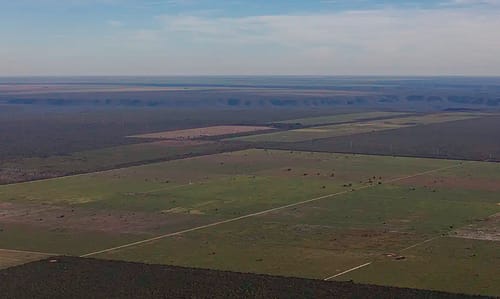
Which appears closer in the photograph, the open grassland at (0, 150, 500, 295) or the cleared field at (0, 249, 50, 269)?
the cleared field at (0, 249, 50, 269)

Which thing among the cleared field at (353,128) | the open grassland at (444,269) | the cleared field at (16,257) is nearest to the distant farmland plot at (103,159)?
the cleared field at (353,128)

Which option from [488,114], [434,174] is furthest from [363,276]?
[488,114]

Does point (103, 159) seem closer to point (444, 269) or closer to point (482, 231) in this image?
point (482, 231)

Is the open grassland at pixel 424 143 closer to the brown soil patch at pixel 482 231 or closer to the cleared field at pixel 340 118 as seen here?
the cleared field at pixel 340 118

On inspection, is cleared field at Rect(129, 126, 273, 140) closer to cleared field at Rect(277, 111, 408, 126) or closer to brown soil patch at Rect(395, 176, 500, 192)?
cleared field at Rect(277, 111, 408, 126)

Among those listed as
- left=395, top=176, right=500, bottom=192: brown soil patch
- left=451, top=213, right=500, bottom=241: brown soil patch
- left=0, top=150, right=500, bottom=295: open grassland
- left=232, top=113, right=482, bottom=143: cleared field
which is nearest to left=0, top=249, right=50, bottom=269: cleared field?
left=0, top=150, right=500, bottom=295: open grassland

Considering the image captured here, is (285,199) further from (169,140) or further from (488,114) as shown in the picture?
(488,114)
